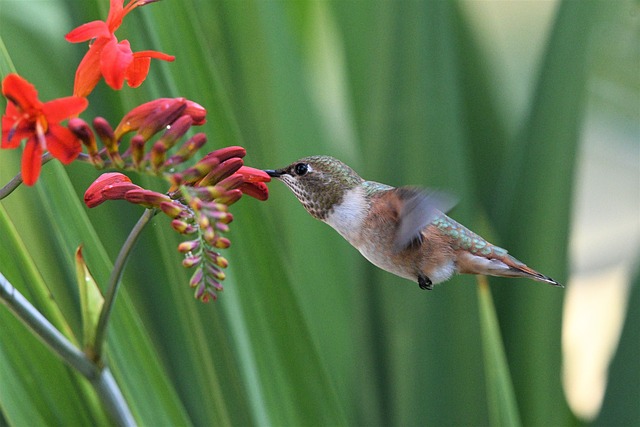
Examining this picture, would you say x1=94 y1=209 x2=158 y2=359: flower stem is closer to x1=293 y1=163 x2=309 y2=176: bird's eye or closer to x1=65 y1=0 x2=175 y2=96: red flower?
x1=65 y1=0 x2=175 y2=96: red flower

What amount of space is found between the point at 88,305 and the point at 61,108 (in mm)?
168

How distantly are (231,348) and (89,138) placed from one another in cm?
55

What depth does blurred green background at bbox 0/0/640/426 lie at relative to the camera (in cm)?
103

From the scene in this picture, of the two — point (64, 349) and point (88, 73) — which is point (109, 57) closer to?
point (88, 73)

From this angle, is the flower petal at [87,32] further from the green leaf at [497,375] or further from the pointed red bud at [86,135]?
the green leaf at [497,375]

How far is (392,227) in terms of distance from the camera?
0.79 m

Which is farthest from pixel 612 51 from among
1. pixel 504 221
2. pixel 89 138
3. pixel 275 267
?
pixel 89 138

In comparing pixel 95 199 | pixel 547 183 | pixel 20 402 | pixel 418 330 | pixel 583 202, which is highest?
pixel 95 199

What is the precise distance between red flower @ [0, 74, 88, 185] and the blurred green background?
43 centimetres

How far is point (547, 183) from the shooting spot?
1362 mm

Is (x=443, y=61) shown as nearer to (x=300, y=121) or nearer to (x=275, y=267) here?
(x=300, y=121)

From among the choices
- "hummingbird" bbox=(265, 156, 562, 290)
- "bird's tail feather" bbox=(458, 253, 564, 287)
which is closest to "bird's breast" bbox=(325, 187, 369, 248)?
A: "hummingbird" bbox=(265, 156, 562, 290)

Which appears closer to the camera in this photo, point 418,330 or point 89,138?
point 89,138

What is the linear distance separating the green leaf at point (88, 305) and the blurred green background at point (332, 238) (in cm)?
29
